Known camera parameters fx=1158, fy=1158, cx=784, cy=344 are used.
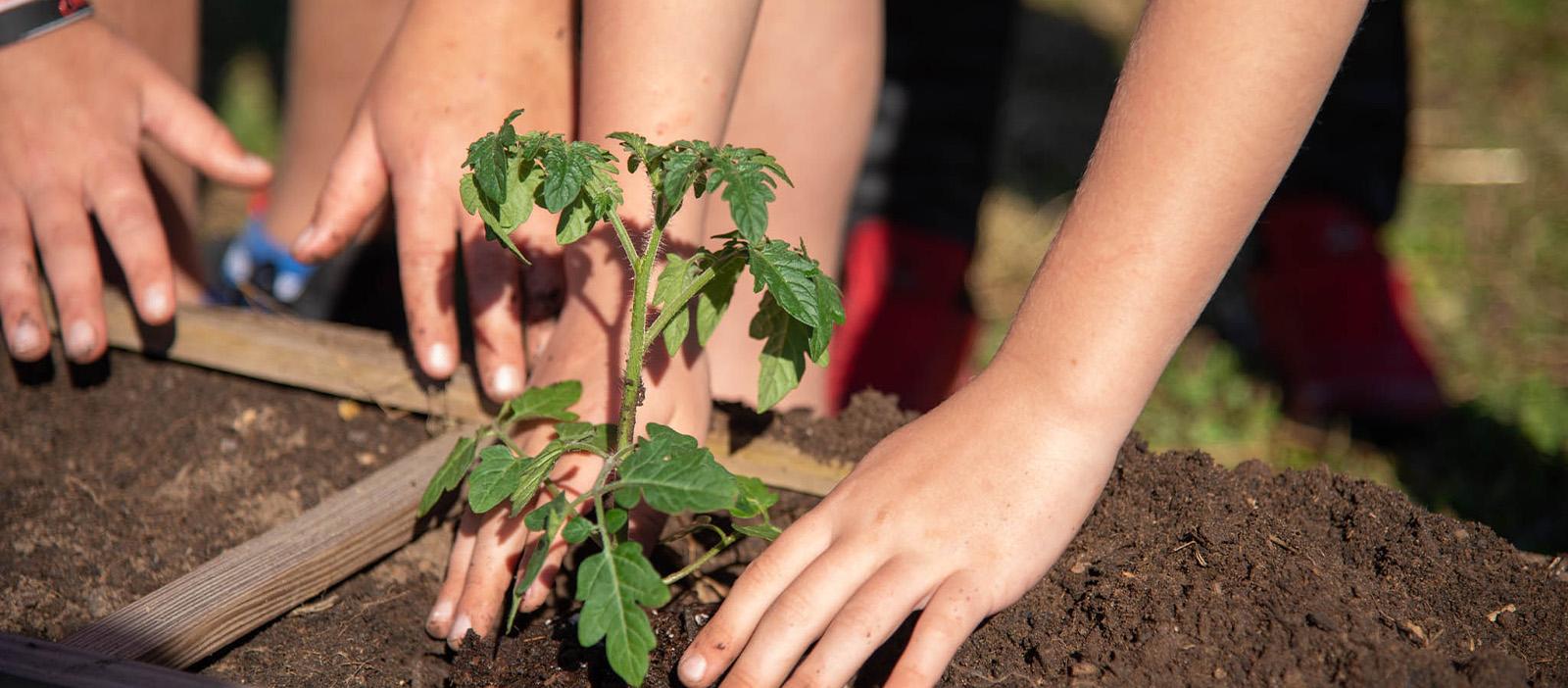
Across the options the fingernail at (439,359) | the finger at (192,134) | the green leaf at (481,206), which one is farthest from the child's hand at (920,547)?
the finger at (192,134)

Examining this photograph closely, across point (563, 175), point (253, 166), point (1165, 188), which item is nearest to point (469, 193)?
point (563, 175)

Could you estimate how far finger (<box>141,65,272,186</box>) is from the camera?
6.69 feet

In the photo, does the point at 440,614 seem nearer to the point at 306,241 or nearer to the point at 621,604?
the point at 621,604

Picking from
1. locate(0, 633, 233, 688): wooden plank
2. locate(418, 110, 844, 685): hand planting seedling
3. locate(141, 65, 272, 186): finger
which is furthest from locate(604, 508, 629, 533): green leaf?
locate(141, 65, 272, 186): finger

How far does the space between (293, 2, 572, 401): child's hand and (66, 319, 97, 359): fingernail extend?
1.32 ft

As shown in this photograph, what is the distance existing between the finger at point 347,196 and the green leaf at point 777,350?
0.83m

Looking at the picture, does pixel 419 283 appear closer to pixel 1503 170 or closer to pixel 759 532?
pixel 759 532

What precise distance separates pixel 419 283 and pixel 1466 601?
57.2 inches

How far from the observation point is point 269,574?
1.48 m

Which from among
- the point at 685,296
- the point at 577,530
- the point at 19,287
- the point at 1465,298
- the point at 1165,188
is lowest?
the point at 1465,298

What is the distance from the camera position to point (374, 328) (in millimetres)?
2510

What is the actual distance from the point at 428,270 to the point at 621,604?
2.73ft

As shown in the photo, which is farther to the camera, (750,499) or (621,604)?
(750,499)

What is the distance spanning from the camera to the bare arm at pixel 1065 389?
1.25 metres
